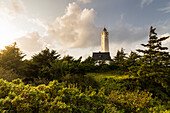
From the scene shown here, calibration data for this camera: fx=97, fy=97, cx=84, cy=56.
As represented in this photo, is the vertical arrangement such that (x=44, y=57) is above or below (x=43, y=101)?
above

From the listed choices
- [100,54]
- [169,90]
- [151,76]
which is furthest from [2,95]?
[100,54]

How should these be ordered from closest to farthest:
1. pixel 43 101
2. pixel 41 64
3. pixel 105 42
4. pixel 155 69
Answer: pixel 43 101, pixel 155 69, pixel 41 64, pixel 105 42

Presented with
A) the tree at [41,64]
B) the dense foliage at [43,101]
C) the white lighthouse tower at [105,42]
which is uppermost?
the white lighthouse tower at [105,42]

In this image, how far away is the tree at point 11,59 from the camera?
977 centimetres

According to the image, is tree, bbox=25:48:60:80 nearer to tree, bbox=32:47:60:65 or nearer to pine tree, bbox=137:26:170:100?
tree, bbox=32:47:60:65

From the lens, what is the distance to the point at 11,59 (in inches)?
408

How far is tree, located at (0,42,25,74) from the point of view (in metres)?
9.77

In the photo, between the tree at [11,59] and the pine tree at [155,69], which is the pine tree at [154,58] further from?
the tree at [11,59]

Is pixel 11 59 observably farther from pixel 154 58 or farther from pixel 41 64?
pixel 154 58

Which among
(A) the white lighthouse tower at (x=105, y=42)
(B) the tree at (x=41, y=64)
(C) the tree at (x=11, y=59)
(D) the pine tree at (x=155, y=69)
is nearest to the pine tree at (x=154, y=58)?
(D) the pine tree at (x=155, y=69)

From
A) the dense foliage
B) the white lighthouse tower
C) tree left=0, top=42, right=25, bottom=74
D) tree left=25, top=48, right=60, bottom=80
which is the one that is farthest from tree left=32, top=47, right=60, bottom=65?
the white lighthouse tower

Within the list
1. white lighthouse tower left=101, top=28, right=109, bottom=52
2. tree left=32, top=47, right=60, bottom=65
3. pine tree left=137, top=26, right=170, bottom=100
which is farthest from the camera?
white lighthouse tower left=101, top=28, right=109, bottom=52

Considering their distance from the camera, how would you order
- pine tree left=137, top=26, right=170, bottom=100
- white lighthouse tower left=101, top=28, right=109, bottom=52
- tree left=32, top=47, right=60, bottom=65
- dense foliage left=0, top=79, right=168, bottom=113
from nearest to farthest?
dense foliage left=0, top=79, right=168, bottom=113 < pine tree left=137, top=26, right=170, bottom=100 < tree left=32, top=47, right=60, bottom=65 < white lighthouse tower left=101, top=28, right=109, bottom=52

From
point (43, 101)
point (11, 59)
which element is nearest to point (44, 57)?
point (11, 59)
